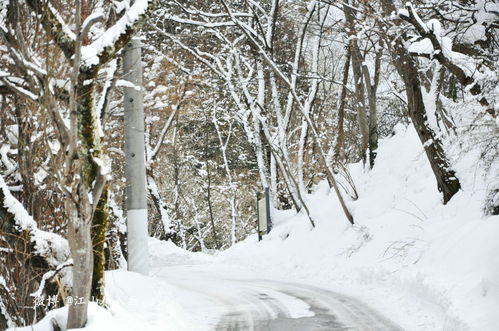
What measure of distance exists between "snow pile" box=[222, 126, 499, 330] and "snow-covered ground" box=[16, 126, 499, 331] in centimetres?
3

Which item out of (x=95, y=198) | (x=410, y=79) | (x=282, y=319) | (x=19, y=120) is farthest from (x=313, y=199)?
(x=95, y=198)

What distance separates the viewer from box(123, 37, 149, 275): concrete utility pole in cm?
955

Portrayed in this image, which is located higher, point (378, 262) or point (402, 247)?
point (402, 247)

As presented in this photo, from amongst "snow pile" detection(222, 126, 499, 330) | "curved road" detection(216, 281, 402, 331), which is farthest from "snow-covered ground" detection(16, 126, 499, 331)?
"curved road" detection(216, 281, 402, 331)

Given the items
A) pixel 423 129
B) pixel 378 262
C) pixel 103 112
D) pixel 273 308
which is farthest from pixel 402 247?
pixel 103 112

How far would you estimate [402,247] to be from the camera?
11570 millimetres

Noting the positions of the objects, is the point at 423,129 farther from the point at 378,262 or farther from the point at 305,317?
the point at 305,317

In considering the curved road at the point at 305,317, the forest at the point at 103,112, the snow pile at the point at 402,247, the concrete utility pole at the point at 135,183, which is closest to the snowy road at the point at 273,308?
the curved road at the point at 305,317

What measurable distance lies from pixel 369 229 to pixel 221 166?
19.4 metres

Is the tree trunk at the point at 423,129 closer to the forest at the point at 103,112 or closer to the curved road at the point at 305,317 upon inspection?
the forest at the point at 103,112

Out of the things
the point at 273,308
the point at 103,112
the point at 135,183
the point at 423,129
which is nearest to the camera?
the point at 103,112

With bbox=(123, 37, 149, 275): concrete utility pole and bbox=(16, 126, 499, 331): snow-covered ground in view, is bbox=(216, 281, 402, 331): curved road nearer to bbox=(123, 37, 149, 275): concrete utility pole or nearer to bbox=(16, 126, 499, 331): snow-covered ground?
bbox=(16, 126, 499, 331): snow-covered ground

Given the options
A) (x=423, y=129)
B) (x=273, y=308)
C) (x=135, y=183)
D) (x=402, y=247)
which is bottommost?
(x=273, y=308)

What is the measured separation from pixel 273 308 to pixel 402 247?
3692 millimetres
